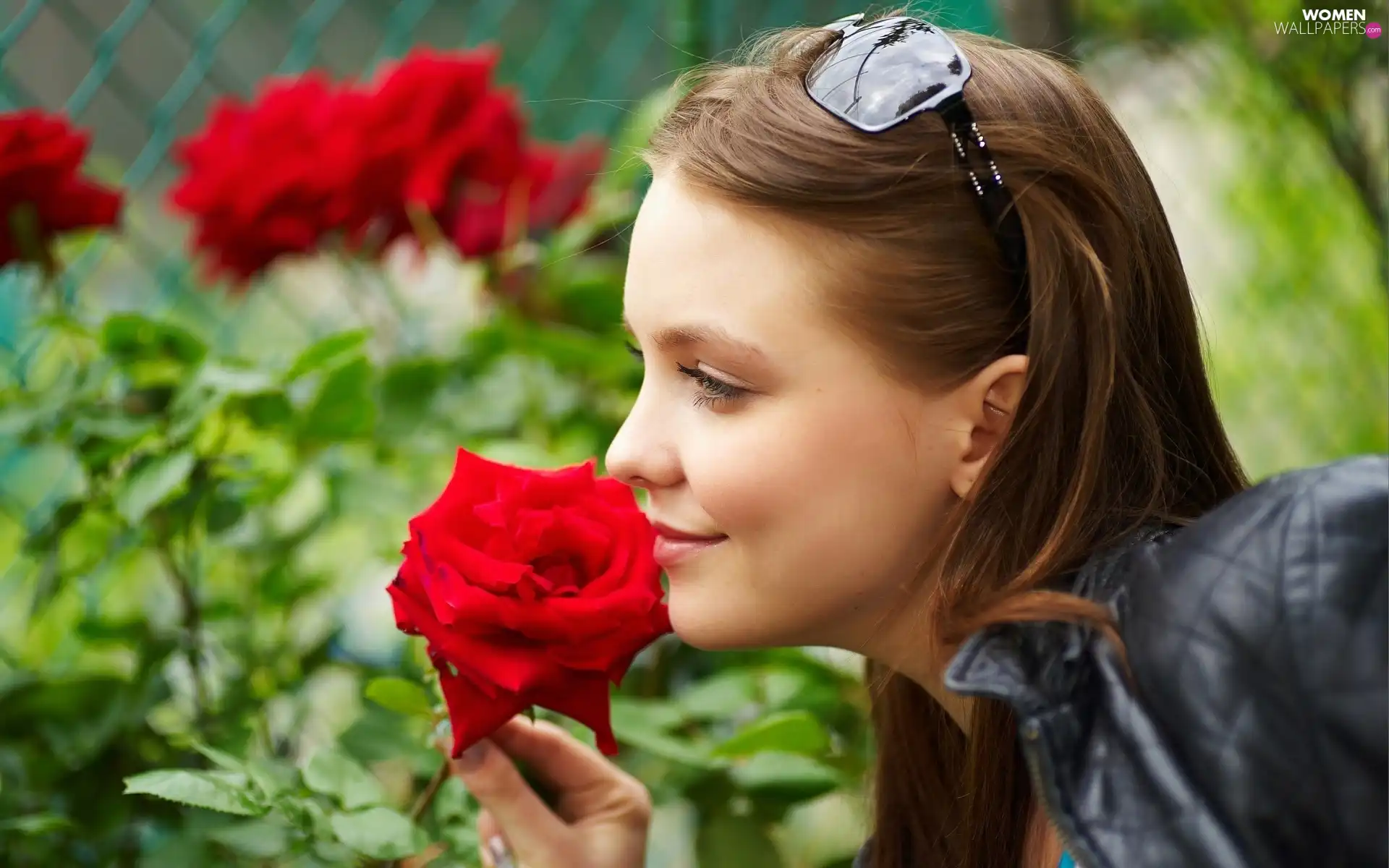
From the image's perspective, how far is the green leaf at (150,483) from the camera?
3.78ft

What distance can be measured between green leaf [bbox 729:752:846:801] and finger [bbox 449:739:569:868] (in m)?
0.26

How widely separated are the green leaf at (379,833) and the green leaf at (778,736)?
0.31m

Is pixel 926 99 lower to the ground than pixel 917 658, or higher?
higher

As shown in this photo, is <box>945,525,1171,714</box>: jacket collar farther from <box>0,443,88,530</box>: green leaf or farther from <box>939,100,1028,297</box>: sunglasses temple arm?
<box>0,443,88,530</box>: green leaf

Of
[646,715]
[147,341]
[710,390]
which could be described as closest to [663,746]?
[646,715]

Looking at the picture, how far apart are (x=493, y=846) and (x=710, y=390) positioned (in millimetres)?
437

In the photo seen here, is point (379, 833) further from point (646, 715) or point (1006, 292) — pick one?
point (1006, 292)

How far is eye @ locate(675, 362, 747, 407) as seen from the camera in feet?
3.31

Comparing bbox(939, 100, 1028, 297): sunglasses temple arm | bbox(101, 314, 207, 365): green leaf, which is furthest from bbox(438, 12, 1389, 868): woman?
bbox(101, 314, 207, 365): green leaf

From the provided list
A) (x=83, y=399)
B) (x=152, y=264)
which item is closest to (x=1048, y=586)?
(x=83, y=399)

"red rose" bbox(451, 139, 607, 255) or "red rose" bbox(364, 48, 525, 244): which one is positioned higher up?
"red rose" bbox(364, 48, 525, 244)

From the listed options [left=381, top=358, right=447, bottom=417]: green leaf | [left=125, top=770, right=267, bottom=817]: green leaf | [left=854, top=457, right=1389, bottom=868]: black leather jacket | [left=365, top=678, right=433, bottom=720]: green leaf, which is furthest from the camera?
[left=381, top=358, right=447, bottom=417]: green leaf

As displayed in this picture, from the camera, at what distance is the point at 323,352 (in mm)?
1231

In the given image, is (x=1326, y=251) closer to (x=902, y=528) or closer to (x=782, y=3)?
(x=782, y=3)
